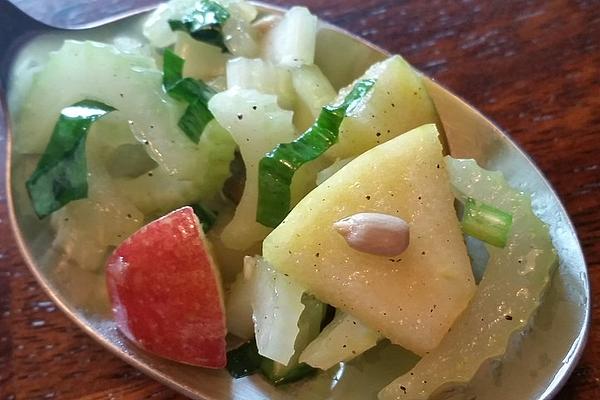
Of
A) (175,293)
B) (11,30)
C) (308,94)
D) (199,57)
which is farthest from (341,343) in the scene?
(11,30)

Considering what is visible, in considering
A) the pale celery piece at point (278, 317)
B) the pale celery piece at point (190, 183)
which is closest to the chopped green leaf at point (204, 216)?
the pale celery piece at point (190, 183)

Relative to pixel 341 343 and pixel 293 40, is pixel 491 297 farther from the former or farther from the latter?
pixel 293 40

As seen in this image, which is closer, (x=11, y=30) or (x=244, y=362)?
(x=244, y=362)

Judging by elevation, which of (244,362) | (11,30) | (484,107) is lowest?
(244,362)

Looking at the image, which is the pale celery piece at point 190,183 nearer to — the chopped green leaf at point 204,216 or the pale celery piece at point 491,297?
the chopped green leaf at point 204,216

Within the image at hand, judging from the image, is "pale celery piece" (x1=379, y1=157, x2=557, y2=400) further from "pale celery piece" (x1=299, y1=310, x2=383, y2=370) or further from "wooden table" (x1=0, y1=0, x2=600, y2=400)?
"wooden table" (x1=0, y1=0, x2=600, y2=400)

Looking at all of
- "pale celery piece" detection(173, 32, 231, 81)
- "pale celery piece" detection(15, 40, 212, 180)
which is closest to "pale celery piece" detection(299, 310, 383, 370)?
"pale celery piece" detection(15, 40, 212, 180)

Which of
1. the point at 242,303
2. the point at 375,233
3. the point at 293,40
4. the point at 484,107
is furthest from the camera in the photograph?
the point at 484,107
